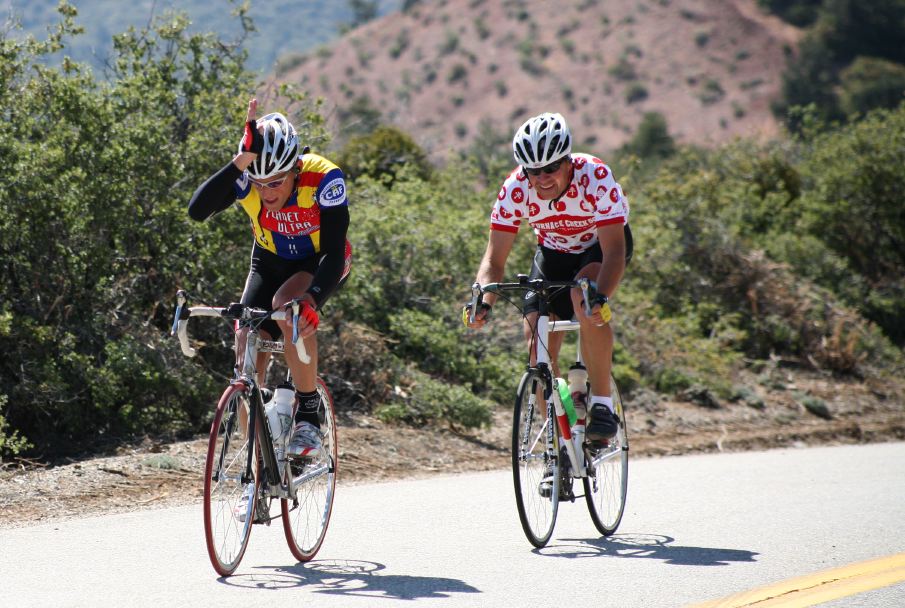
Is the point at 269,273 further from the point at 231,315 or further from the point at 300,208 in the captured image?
the point at 231,315

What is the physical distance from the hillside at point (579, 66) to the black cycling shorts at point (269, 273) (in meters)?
79.5

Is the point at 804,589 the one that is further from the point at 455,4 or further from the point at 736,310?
the point at 455,4

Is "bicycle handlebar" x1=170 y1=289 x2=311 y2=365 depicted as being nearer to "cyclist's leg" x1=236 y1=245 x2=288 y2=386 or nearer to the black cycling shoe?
"cyclist's leg" x1=236 y1=245 x2=288 y2=386

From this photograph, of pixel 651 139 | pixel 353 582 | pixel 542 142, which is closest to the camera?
pixel 353 582

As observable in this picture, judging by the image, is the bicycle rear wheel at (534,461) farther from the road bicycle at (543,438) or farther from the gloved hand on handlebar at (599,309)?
the gloved hand on handlebar at (599,309)

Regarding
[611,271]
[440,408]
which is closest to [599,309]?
[611,271]

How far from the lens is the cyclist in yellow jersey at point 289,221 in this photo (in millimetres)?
5652

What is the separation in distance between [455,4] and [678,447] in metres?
106

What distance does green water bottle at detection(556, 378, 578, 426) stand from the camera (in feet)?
21.1

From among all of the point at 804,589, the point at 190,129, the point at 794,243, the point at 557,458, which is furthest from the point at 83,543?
the point at 794,243

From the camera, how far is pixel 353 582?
5512 millimetres

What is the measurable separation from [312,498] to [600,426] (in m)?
1.77

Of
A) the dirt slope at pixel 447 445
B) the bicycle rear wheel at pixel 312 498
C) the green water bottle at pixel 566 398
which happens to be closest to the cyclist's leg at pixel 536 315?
the green water bottle at pixel 566 398

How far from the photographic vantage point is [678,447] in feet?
38.6
